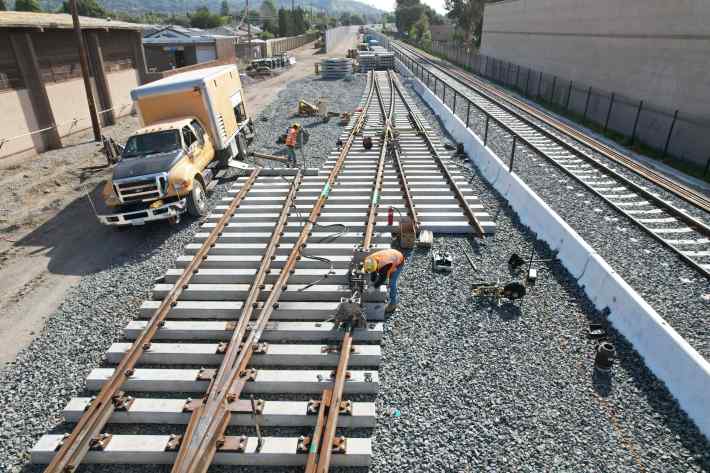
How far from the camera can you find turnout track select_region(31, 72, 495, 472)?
17.6 feet

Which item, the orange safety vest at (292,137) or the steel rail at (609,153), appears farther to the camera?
the orange safety vest at (292,137)

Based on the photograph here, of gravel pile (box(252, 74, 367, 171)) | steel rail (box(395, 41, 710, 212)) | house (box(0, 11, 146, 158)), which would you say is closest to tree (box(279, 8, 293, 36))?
gravel pile (box(252, 74, 367, 171))

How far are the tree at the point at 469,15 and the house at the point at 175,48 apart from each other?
43.1m

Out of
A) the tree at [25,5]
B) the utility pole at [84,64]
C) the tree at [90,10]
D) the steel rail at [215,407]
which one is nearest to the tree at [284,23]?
the tree at [90,10]

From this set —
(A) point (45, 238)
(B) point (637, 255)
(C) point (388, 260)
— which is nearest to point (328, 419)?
(C) point (388, 260)

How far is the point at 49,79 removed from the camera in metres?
20.8

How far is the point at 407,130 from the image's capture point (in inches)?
755

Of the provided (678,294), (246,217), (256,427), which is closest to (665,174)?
(678,294)

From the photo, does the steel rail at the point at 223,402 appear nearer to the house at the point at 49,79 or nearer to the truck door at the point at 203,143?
the truck door at the point at 203,143

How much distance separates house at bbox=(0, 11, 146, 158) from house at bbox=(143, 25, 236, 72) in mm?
18543

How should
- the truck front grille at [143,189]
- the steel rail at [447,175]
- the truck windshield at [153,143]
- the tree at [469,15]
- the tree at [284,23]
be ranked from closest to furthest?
the steel rail at [447,175] → the truck front grille at [143,189] → the truck windshield at [153,143] → the tree at [469,15] → the tree at [284,23]

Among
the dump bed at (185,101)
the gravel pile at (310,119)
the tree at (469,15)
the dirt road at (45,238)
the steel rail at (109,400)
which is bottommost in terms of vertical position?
the dirt road at (45,238)

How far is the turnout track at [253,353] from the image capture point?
536cm

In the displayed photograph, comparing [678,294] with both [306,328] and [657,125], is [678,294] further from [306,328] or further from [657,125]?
[657,125]
